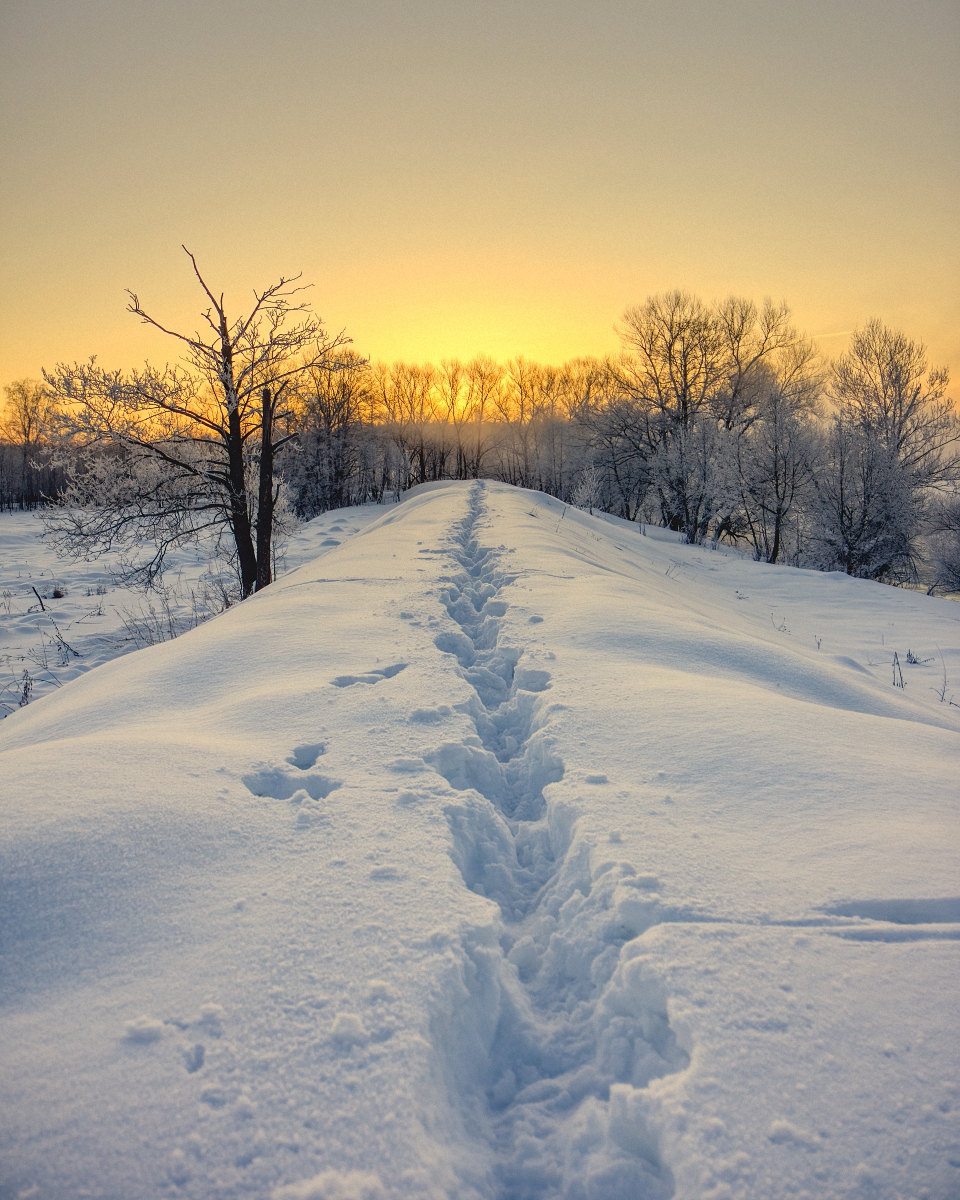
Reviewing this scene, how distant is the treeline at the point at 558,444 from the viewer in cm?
914

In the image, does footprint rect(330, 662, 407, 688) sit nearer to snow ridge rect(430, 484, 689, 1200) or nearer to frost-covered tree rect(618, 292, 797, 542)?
snow ridge rect(430, 484, 689, 1200)

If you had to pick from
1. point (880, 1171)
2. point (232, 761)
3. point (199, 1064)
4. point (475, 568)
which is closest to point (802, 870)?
point (880, 1171)

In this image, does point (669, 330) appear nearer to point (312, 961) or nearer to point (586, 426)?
point (586, 426)

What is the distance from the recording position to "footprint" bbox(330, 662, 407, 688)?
320 cm

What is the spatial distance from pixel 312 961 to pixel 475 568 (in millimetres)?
5588

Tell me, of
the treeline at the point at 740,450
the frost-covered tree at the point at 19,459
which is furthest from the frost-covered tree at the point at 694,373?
the frost-covered tree at the point at 19,459

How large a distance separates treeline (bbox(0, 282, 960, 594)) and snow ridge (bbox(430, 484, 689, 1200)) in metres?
7.98

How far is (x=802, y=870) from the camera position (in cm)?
172

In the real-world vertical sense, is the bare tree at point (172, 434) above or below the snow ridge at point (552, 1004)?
above

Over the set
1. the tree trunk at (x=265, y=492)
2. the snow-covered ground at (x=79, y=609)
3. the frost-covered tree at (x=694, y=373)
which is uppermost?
the frost-covered tree at (x=694, y=373)

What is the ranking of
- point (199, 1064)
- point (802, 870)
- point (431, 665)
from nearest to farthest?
point (199, 1064) < point (802, 870) < point (431, 665)

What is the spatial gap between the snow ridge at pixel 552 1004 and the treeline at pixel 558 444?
26.2 ft

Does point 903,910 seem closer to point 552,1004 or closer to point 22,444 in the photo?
point 552,1004

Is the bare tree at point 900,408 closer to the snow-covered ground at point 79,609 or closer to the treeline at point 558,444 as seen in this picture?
the treeline at point 558,444
